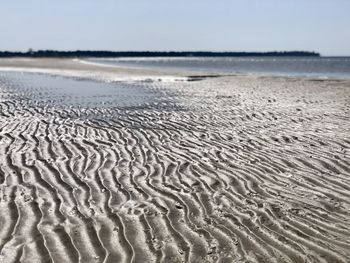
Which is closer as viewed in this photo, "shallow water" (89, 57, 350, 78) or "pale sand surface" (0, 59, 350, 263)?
"pale sand surface" (0, 59, 350, 263)

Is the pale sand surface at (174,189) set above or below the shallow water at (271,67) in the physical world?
below

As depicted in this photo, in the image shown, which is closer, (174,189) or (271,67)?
(174,189)

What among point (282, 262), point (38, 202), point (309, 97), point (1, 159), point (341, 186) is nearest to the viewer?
point (282, 262)

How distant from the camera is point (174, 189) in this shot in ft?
23.6

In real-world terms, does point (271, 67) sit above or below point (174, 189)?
above

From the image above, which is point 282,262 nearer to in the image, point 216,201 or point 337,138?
point 216,201

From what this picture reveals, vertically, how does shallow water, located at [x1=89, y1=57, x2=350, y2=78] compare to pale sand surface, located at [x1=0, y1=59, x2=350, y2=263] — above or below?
above

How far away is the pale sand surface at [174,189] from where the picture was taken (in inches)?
200

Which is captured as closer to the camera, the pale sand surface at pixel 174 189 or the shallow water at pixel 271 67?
the pale sand surface at pixel 174 189

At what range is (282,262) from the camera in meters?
4.72

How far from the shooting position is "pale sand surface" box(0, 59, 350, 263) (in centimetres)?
509

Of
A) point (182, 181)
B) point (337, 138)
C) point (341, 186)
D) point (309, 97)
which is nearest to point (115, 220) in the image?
point (182, 181)

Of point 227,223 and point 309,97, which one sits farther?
point 309,97

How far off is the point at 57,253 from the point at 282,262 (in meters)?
2.37
